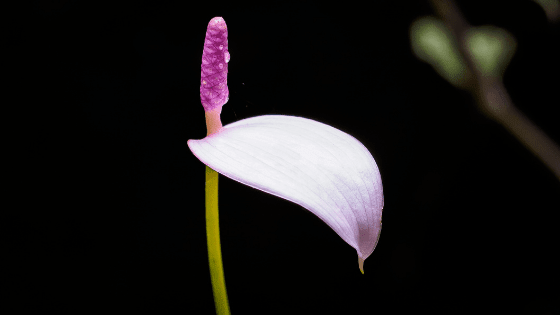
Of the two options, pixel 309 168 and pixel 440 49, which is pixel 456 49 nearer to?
pixel 440 49

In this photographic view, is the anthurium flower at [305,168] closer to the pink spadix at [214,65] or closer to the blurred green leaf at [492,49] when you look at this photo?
the pink spadix at [214,65]

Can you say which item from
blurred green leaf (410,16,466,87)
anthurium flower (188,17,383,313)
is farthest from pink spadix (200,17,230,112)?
blurred green leaf (410,16,466,87)

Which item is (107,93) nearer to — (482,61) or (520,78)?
(482,61)

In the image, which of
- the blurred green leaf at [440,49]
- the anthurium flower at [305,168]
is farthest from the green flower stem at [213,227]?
the blurred green leaf at [440,49]

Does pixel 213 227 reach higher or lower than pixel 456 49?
lower

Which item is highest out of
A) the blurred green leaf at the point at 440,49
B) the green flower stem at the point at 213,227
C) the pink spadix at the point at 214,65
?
the blurred green leaf at the point at 440,49

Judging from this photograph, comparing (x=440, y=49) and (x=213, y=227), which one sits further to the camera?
(x=440, y=49)

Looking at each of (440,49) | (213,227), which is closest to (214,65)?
(213,227)
